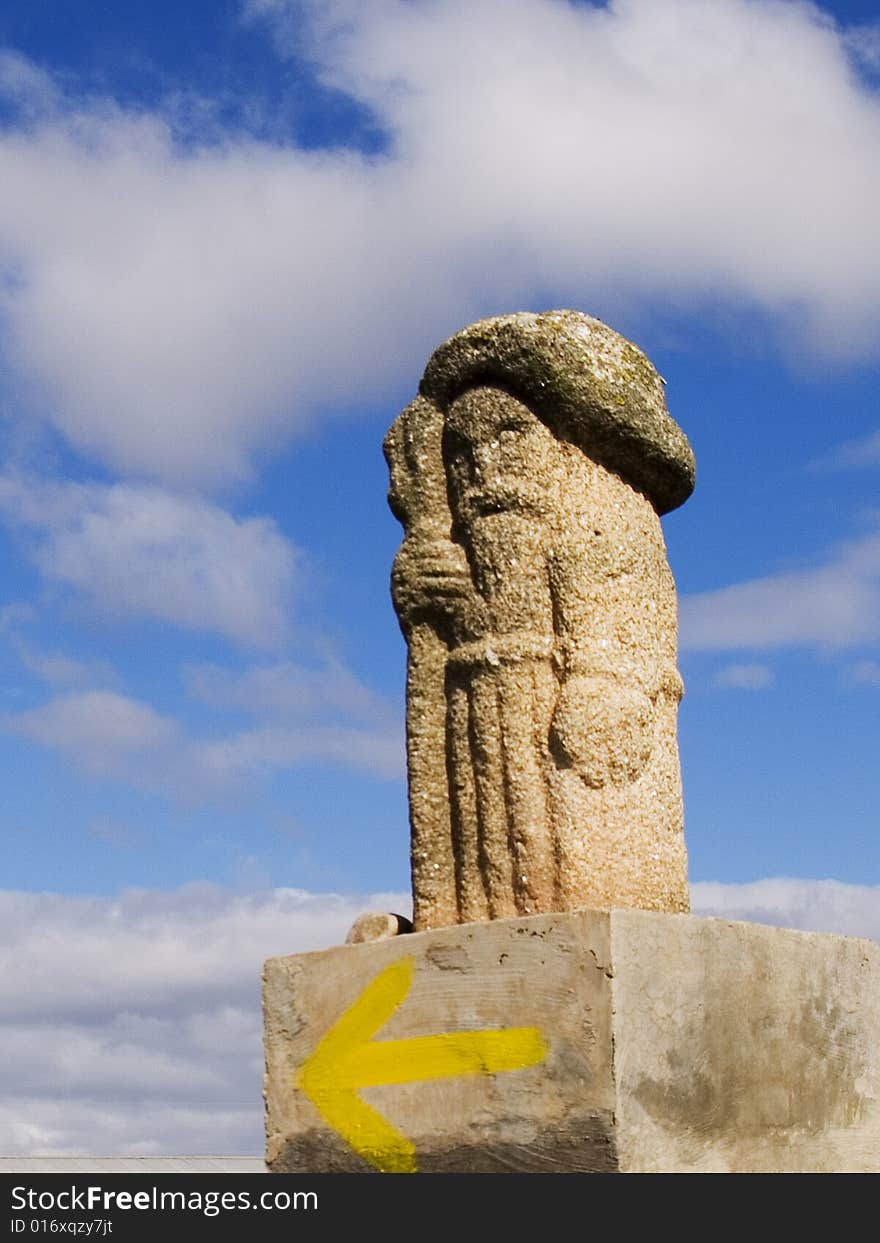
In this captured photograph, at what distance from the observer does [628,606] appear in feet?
25.2

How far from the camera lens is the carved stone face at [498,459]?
7.80 metres

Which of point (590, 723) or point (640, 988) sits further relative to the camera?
point (590, 723)

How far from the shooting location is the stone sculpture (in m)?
7.34

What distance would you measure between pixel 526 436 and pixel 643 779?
5.69 feet

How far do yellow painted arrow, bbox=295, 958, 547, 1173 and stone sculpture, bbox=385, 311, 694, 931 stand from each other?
49cm

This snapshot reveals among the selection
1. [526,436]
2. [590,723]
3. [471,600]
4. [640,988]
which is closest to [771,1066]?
[640,988]

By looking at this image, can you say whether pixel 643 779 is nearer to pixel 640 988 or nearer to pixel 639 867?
pixel 639 867

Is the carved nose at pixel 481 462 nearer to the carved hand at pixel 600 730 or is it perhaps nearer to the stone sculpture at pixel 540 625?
the stone sculpture at pixel 540 625

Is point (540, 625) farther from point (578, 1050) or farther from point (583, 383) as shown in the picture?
point (578, 1050)

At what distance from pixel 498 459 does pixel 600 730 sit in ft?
4.76

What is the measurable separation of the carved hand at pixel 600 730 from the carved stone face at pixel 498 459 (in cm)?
91

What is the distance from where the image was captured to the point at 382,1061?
7.22m

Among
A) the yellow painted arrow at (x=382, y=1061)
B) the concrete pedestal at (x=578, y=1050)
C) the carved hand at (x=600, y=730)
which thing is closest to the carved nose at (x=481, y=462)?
the carved hand at (x=600, y=730)

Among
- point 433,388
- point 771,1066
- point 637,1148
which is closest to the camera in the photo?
point 637,1148
